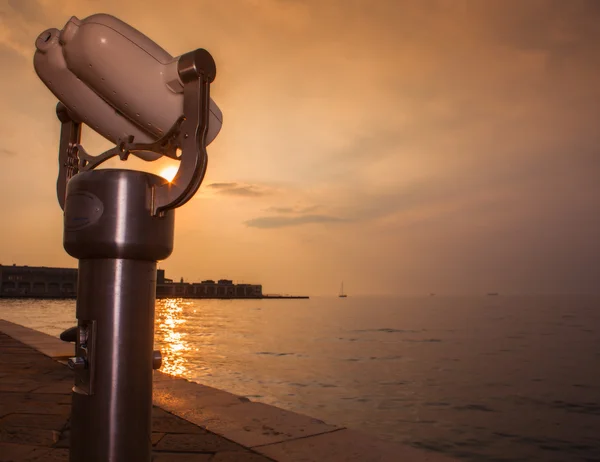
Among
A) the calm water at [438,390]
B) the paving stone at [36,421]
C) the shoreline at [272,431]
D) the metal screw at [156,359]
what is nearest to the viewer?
the metal screw at [156,359]

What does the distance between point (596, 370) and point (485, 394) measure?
10070 millimetres

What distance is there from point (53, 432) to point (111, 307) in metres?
2.01

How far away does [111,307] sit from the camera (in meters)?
1.65

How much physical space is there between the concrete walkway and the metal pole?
1156mm

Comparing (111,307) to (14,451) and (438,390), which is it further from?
(438,390)

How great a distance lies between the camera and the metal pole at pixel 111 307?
1.64m

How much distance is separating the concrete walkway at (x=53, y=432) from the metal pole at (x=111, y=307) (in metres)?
1.16

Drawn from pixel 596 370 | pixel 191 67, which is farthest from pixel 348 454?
pixel 596 370

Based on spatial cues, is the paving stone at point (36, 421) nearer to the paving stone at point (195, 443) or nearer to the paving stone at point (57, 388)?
the paving stone at point (57, 388)

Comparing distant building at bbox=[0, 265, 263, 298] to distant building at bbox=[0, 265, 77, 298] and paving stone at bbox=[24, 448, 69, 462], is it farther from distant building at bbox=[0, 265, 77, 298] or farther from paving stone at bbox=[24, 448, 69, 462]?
paving stone at bbox=[24, 448, 69, 462]

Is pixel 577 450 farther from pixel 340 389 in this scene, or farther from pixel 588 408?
pixel 340 389

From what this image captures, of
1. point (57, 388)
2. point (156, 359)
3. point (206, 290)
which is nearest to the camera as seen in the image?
point (156, 359)

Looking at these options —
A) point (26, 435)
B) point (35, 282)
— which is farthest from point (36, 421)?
point (35, 282)

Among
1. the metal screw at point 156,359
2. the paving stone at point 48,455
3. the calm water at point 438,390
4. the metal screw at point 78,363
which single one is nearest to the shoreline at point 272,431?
the paving stone at point 48,455
